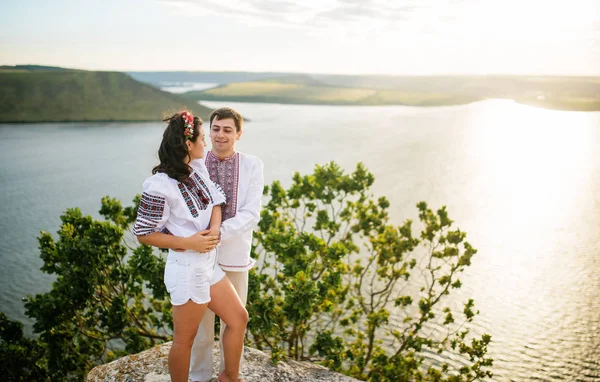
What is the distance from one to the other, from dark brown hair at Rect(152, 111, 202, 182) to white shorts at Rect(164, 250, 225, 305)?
63 centimetres

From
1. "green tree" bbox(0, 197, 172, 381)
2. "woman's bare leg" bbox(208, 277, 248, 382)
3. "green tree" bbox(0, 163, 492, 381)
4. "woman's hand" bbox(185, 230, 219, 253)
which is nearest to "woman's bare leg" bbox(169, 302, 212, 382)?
"woman's bare leg" bbox(208, 277, 248, 382)

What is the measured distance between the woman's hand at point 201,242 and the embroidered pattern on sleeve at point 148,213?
0.29 meters

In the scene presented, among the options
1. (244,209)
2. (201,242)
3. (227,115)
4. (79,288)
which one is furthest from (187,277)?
(79,288)

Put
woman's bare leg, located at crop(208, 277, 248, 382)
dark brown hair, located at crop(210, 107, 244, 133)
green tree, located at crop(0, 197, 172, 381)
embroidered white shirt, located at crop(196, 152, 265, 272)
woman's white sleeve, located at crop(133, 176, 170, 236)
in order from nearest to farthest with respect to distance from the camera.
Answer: woman's white sleeve, located at crop(133, 176, 170, 236)
woman's bare leg, located at crop(208, 277, 248, 382)
dark brown hair, located at crop(210, 107, 244, 133)
embroidered white shirt, located at crop(196, 152, 265, 272)
green tree, located at crop(0, 197, 172, 381)

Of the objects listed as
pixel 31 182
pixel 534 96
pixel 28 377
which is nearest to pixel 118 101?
pixel 31 182

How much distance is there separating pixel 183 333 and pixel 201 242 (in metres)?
0.81

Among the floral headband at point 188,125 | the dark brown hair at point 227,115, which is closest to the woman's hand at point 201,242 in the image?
the floral headband at point 188,125

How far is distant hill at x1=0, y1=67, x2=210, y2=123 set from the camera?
8262cm

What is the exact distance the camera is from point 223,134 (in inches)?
156

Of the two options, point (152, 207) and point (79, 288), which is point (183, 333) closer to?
point (152, 207)

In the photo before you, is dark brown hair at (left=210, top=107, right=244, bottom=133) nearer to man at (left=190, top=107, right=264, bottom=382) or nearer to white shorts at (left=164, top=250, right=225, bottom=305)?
man at (left=190, top=107, right=264, bottom=382)

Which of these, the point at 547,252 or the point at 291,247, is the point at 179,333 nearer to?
the point at 291,247

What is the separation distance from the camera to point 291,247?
5832mm

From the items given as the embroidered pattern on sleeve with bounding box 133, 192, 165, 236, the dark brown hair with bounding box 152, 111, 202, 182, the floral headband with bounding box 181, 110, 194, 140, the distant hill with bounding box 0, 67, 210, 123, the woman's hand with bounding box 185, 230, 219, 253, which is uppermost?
the distant hill with bounding box 0, 67, 210, 123
